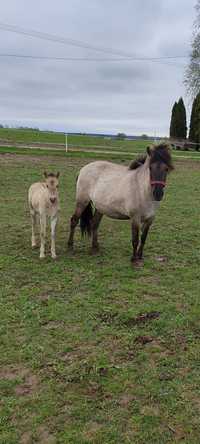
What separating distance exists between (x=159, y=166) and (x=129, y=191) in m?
0.70

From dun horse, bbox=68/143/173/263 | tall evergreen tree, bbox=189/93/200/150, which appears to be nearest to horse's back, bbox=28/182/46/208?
dun horse, bbox=68/143/173/263

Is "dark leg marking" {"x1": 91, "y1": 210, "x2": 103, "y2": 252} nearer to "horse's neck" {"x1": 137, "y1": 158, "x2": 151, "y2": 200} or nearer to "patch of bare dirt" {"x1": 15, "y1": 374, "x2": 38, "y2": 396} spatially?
"horse's neck" {"x1": 137, "y1": 158, "x2": 151, "y2": 200}

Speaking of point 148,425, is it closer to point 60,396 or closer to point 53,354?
point 60,396

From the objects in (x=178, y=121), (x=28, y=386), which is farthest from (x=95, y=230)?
(x=178, y=121)

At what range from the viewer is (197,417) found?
9.15ft

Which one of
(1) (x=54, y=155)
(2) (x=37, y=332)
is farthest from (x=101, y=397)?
(1) (x=54, y=155)

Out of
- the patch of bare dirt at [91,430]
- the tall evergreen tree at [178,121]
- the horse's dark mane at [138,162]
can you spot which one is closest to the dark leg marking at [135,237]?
the horse's dark mane at [138,162]

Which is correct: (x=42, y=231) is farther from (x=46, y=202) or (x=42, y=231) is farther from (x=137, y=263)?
(x=137, y=263)

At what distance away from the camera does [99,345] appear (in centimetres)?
372

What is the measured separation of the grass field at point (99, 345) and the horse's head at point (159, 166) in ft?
3.91

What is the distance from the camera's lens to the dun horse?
5.54 m

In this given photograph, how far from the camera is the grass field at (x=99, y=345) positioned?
2.72 meters

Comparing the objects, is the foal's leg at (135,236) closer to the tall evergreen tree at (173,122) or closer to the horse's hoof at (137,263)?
the horse's hoof at (137,263)

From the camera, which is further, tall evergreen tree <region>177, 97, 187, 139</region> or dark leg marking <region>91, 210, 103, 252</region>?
tall evergreen tree <region>177, 97, 187, 139</region>
